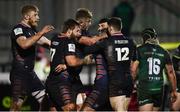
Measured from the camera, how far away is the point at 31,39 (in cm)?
1358

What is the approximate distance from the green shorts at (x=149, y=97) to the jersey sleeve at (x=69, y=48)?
67.0 inches

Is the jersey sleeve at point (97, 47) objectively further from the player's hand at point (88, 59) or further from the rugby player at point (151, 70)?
the rugby player at point (151, 70)

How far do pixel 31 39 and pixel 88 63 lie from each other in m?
1.05

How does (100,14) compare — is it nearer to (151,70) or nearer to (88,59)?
(151,70)

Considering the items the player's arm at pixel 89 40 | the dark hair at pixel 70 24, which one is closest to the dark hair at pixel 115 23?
the player's arm at pixel 89 40

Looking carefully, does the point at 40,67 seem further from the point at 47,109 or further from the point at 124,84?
the point at 124,84

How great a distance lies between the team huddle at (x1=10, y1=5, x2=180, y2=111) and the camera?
13.4 metres

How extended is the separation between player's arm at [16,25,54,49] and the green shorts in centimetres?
211

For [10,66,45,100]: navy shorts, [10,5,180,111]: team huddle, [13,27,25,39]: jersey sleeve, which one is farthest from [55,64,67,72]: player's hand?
[13,27,25,39]: jersey sleeve

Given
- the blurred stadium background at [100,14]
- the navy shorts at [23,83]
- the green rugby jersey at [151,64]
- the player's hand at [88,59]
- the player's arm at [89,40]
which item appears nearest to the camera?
the player's hand at [88,59]

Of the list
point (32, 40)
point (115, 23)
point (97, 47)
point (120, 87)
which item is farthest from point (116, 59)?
point (32, 40)

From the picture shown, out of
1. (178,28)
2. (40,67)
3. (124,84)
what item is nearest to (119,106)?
(124,84)

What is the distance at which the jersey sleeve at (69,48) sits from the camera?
523 inches

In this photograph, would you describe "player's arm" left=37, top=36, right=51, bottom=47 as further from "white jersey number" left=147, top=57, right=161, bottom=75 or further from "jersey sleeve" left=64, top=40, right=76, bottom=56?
"white jersey number" left=147, top=57, right=161, bottom=75
